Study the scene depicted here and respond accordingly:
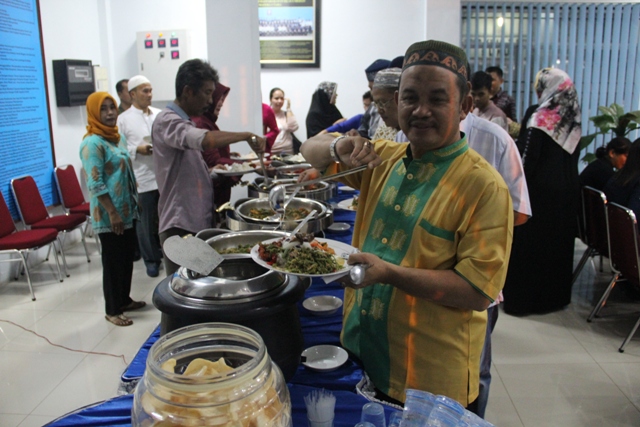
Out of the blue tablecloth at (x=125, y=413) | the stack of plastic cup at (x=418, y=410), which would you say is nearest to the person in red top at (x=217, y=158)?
the blue tablecloth at (x=125, y=413)

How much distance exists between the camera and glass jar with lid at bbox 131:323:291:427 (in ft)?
2.05

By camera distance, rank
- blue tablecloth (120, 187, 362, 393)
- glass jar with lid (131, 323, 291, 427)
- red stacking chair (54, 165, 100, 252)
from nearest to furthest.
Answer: glass jar with lid (131, 323, 291, 427)
blue tablecloth (120, 187, 362, 393)
red stacking chair (54, 165, 100, 252)

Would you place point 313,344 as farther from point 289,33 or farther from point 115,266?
point 289,33

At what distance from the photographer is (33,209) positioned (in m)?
3.96

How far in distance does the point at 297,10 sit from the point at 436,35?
179 cm

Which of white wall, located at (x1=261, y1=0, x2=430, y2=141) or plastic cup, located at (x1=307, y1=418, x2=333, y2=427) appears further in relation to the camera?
white wall, located at (x1=261, y1=0, x2=430, y2=141)

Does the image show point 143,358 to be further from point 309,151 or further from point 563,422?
point 563,422

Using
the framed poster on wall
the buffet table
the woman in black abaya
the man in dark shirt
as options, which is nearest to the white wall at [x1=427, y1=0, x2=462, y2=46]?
the man in dark shirt

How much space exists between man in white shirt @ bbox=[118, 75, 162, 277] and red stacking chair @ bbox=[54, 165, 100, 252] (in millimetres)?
727

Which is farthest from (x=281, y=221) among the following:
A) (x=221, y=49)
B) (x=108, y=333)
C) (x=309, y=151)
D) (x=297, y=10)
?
(x=297, y=10)

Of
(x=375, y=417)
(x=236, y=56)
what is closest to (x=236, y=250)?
(x=375, y=417)

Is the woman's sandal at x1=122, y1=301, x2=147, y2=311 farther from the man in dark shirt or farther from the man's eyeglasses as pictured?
the man in dark shirt

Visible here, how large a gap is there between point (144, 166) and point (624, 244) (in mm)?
3365

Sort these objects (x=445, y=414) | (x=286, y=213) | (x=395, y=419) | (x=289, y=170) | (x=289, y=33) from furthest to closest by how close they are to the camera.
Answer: (x=289, y=33) → (x=289, y=170) → (x=286, y=213) → (x=395, y=419) → (x=445, y=414)
